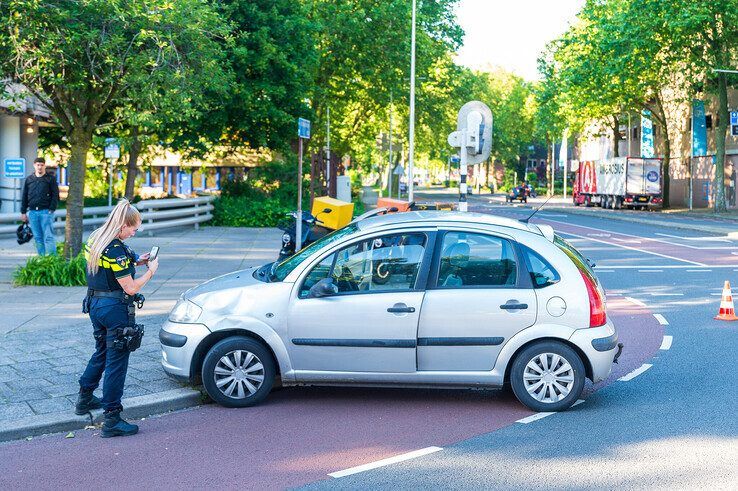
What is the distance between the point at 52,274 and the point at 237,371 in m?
7.83

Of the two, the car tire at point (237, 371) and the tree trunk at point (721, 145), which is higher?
the tree trunk at point (721, 145)

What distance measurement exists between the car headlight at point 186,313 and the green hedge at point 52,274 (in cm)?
709

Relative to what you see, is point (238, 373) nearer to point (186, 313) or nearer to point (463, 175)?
point (186, 313)

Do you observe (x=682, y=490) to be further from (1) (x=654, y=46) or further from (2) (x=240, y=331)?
(1) (x=654, y=46)

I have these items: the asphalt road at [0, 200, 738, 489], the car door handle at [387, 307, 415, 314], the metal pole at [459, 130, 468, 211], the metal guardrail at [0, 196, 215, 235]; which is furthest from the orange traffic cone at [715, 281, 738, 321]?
the metal guardrail at [0, 196, 215, 235]

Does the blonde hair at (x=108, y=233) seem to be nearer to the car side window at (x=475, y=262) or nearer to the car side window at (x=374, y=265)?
the car side window at (x=374, y=265)

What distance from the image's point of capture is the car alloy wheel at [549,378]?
7.20 meters

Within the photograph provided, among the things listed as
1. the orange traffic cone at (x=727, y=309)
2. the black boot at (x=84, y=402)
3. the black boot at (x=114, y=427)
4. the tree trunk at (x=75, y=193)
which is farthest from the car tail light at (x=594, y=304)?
the tree trunk at (x=75, y=193)

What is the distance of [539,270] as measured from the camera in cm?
732

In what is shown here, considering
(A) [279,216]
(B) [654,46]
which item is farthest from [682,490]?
(B) [654,46]

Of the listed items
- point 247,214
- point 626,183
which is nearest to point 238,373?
point 247,214

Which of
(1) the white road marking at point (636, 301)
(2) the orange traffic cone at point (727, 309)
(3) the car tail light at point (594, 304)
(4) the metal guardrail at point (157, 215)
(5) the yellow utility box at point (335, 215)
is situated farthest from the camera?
(4) the metal guardrail at point (157, 215)

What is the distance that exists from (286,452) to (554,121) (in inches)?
2247

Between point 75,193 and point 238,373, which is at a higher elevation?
point 75,193
